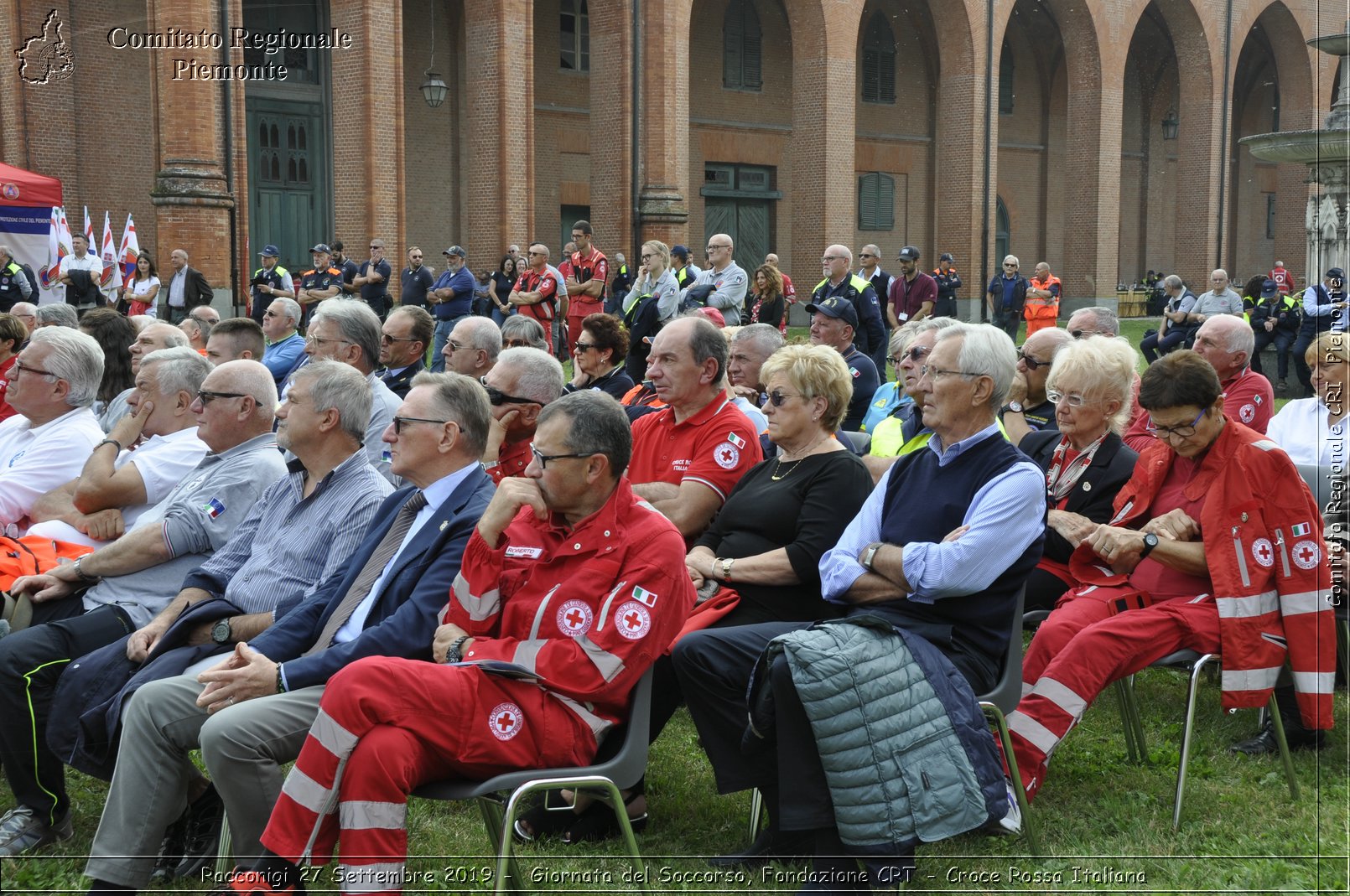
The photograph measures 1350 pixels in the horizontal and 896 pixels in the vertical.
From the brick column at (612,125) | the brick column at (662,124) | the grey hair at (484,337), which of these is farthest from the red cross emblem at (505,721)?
the brick column at (662,124)

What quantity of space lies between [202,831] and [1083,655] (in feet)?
9.65

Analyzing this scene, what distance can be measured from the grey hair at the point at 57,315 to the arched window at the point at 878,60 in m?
27.9

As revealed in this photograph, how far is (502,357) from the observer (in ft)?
17.1

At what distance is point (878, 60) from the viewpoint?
34.7 meters

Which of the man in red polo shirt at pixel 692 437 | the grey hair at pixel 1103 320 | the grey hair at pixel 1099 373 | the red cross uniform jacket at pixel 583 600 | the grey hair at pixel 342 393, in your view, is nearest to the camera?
the red cross uniform jacket at pixel 583 600

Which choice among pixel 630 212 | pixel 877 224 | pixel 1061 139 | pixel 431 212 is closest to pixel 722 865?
pixel 630 212

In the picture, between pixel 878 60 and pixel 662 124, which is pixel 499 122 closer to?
pixel 662 124

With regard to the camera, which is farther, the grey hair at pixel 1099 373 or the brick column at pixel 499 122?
the brick column at pixel 499 122

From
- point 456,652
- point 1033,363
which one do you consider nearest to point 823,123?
point 1033,363

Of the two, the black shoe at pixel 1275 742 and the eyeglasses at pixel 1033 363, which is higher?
the eyeglasses at pixel 1033 363

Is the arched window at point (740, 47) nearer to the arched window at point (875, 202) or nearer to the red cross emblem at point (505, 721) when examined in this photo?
the arched window at point (875, 202)

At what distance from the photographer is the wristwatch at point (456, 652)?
146 inches

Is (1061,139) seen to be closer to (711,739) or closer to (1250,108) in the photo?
(1250,108)

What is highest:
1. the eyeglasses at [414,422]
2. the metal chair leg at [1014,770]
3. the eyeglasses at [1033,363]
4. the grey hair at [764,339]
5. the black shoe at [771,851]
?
the grey hair at [764,339]
